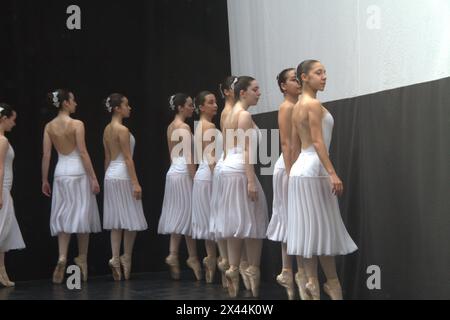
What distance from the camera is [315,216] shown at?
5.62m

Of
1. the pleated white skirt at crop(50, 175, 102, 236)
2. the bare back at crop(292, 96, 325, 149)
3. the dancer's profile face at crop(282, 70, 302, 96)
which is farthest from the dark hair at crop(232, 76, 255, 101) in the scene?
the pleated white skirt at crop(50, 175, 102, 236)

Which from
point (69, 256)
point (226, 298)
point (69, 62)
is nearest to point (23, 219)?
point (69, 256)

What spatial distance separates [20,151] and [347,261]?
12.2 feet

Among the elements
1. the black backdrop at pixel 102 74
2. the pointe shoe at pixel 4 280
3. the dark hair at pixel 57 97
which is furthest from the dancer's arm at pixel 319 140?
the black backdrop at pixel 102 74

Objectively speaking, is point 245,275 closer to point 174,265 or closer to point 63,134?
point 174,265

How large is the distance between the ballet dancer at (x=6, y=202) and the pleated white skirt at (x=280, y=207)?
2.50 metres

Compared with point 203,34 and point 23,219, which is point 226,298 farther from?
point 203,34

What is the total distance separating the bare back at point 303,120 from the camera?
568 cm

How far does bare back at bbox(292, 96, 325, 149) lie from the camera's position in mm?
5684

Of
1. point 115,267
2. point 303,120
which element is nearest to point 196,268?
point 115,267

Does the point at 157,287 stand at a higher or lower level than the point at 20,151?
lower

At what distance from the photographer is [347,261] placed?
21.7ft

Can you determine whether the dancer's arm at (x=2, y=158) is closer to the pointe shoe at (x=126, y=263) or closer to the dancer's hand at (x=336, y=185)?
the pointe shoe at (x=126, y=263)

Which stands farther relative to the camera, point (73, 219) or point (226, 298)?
point (73, 219)
